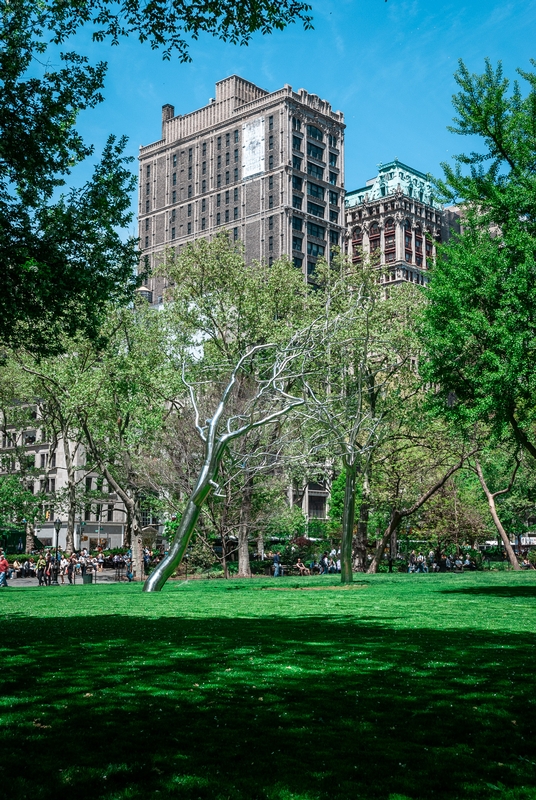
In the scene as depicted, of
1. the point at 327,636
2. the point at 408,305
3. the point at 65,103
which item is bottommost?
the point at 327,636

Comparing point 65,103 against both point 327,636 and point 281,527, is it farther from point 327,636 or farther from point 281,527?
point 281,527

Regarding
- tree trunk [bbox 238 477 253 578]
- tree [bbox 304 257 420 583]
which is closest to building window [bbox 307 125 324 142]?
tree [bbox 304 257 420 583]

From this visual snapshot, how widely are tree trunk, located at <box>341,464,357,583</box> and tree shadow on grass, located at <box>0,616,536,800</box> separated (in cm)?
1876

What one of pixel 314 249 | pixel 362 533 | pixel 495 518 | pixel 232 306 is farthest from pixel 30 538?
pixel 314 249

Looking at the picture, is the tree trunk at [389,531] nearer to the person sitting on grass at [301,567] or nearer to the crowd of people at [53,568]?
the person sitting on grass at [301,567]

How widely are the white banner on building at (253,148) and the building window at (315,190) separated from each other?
25.6ft

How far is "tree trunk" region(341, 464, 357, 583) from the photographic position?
3038 centimetres

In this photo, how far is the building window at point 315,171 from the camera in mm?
115812

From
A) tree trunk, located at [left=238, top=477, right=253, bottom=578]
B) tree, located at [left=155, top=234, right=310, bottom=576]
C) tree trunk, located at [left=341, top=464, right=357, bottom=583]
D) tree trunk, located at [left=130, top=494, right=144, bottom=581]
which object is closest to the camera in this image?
tree trunk, located at [left=341, top=464, right=357, bottom=583]

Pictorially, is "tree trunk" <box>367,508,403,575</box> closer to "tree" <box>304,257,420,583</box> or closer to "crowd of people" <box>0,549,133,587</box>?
"tree" <box>304,257,420,583</box>

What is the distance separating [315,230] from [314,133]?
15414 mm

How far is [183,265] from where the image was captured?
4256 cm

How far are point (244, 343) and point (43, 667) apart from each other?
33.2 meters

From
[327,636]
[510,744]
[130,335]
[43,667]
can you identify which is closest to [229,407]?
[130,335]
